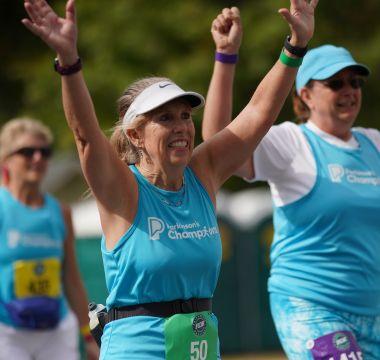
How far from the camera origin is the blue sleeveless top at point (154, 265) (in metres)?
5.13

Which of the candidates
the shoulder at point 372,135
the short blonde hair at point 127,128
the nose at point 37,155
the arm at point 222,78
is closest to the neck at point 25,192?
the nose at point 37,155

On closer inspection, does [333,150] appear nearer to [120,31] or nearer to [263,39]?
[263,39]

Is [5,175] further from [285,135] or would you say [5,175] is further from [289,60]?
[289,60]

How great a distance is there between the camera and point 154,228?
5188mm

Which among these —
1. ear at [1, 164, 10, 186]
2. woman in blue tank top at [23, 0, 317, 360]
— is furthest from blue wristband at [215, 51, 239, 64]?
ear at [1, 164, 10, 186]

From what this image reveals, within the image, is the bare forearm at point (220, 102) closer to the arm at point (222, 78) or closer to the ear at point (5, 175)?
the arm at point (222, 78)

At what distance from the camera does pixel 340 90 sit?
21.8ft

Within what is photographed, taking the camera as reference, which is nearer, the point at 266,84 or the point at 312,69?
the point at 266,84

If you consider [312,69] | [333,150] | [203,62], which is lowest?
[333,150]

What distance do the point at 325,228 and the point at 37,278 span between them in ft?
9.87

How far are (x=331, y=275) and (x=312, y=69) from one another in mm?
1223

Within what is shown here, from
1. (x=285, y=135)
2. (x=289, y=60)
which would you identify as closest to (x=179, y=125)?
(x=289, y=60)

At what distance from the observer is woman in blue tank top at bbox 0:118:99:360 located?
839 centimetres

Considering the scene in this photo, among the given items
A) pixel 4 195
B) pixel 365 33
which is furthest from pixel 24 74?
pixel 4 195
